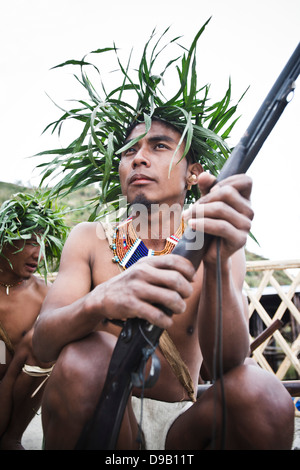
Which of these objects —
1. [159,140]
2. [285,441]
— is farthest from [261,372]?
[159,140]

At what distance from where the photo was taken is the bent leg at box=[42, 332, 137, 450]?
1.08 m

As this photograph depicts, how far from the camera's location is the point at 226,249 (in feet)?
3.91

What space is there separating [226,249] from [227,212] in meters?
0.16

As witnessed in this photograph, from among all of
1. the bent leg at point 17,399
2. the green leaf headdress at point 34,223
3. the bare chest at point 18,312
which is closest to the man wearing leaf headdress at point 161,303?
the green leaf headdress at point 34,223

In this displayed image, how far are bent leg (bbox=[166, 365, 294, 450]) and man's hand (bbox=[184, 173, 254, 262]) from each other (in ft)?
1.44

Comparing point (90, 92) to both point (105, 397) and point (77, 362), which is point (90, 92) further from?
point (105, 397)

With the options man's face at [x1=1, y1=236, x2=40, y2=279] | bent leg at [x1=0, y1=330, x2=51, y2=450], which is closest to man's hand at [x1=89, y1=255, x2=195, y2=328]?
bent leg at [x1=0, y1=330, x2=51, y2=450]

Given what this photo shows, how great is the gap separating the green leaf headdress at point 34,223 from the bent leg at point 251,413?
1966 mm

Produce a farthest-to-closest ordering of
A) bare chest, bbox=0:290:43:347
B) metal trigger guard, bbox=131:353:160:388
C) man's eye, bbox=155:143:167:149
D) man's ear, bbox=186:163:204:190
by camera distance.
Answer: bare chest, bbox=0:290:43:347, man's ear, bbox=186:163:204:190, man's eye, bbox=155:143:167:149, metal trigger guard, bbox=131:353:160:388

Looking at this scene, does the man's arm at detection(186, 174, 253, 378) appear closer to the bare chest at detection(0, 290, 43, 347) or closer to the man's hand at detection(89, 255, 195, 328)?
the man's hand at detection(89, 255, 195, 328)

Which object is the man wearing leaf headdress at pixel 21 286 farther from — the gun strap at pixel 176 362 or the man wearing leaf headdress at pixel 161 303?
the gun strap at pixel 176 362

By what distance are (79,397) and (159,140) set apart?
1382mm

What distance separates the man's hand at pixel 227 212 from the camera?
1078mm

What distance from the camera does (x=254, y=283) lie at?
877 inches
